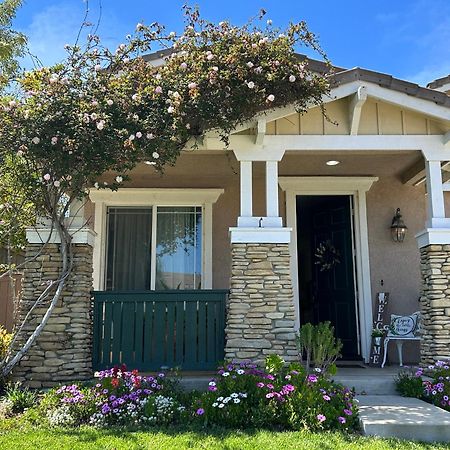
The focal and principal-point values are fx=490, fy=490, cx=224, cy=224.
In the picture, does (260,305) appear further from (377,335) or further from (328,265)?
(328,265)

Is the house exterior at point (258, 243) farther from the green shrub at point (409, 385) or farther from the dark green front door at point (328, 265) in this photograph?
the green shrub at point (409, 385)

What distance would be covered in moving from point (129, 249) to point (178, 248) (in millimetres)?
776

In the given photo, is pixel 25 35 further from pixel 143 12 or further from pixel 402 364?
pixel 402 364

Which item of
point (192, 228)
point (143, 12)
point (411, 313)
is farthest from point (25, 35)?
point (411, 313)

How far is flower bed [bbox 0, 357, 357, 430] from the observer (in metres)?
4.62

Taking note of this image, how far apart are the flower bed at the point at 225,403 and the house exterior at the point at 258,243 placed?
69 cm

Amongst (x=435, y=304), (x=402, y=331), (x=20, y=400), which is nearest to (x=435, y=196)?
(x=435, y=304)

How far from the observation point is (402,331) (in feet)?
23.1

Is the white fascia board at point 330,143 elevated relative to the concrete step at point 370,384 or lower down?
elevated

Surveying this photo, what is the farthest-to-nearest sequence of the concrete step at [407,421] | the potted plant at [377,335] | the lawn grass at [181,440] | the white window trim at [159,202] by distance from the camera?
the white window trim at [159,202], the potted plant at [377,335], the concrete step at [407,421], the lawn grass at [181,440]

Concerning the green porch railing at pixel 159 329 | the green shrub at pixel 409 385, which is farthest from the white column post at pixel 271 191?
the green shrub at pixel 409 385

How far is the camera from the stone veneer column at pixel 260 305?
568 cm

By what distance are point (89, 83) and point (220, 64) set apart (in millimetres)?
1607

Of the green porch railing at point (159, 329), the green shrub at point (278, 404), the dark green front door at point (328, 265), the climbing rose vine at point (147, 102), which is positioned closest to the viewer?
the green shrub at point (278, 404)
